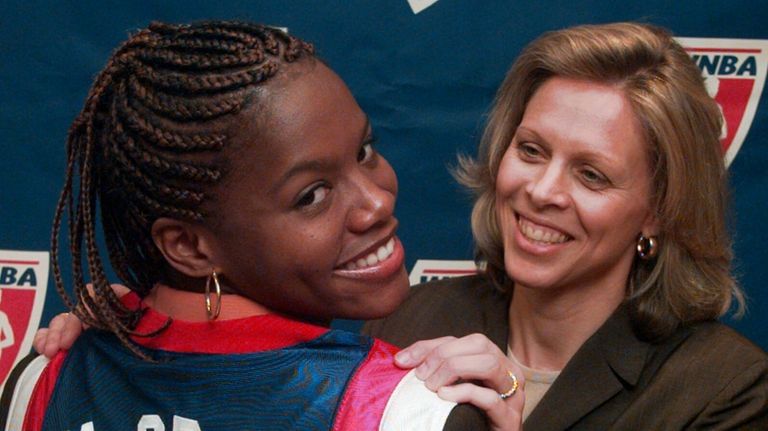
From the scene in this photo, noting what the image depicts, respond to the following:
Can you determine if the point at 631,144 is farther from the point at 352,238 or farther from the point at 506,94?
the point at 352,238

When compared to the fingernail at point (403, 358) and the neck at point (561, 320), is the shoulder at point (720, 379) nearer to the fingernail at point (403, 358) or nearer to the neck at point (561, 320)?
the neck at point (561, 320)

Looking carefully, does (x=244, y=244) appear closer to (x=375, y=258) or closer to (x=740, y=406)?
(x=375, y=258)

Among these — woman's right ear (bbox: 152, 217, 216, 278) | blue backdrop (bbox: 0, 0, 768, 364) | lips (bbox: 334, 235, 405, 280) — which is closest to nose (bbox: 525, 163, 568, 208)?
blue backdrop (bbox: 0, 0, 768, 364)

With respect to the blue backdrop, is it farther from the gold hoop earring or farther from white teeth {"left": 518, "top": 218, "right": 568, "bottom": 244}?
the gold hoop earring

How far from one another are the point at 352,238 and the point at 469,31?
1099mm

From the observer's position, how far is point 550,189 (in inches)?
61.8

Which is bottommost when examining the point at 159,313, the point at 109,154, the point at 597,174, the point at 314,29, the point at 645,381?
the point at 645,381

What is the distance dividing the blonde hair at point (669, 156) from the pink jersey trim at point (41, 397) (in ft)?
3.00

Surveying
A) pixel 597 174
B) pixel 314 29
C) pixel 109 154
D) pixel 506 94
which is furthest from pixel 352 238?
pixel 314 29

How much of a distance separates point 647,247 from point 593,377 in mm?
224

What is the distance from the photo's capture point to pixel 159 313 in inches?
→ 38.0

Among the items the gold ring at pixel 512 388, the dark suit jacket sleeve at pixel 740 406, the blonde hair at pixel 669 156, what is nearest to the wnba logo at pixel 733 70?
the blonde hair at pixel 669 156

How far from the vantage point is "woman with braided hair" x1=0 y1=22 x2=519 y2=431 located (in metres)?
0.86

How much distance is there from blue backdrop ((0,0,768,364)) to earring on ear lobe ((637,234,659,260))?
0.32 m
